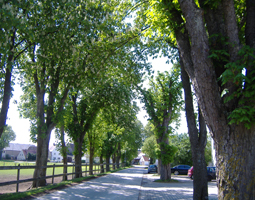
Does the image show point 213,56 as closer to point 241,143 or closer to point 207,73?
point 207,73

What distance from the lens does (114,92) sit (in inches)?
788

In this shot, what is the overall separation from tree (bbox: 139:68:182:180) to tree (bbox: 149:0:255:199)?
14.0m

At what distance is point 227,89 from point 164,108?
1520 centimetres

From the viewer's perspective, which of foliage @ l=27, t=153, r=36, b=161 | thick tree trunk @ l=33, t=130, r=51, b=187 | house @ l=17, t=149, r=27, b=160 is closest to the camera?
thick tree trunk @ l=33, t=130, r=51, b=187

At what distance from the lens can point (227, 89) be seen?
4684mm

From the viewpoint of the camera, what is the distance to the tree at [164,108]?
1989 cm

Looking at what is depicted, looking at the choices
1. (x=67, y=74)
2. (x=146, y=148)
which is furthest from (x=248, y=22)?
(x=146, y=148)

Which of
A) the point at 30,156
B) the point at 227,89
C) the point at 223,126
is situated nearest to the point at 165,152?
the point at 223,126

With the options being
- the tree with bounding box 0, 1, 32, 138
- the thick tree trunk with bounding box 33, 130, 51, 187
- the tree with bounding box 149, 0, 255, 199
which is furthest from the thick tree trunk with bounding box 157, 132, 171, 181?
the tree with bounding box 149, 0, 255, 199

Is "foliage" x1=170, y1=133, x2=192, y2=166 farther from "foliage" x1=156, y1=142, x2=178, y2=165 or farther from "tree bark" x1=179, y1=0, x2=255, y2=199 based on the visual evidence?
"tree bark" x1=179, y1=0, x2=255, y2=199

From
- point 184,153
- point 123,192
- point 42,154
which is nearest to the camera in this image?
point 123,192

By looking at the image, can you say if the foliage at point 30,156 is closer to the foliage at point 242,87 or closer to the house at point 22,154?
the house at point 22,154

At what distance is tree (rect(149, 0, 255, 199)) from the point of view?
14.6 ft

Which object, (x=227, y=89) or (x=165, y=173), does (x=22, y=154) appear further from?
Result: (x=227, y=89)
